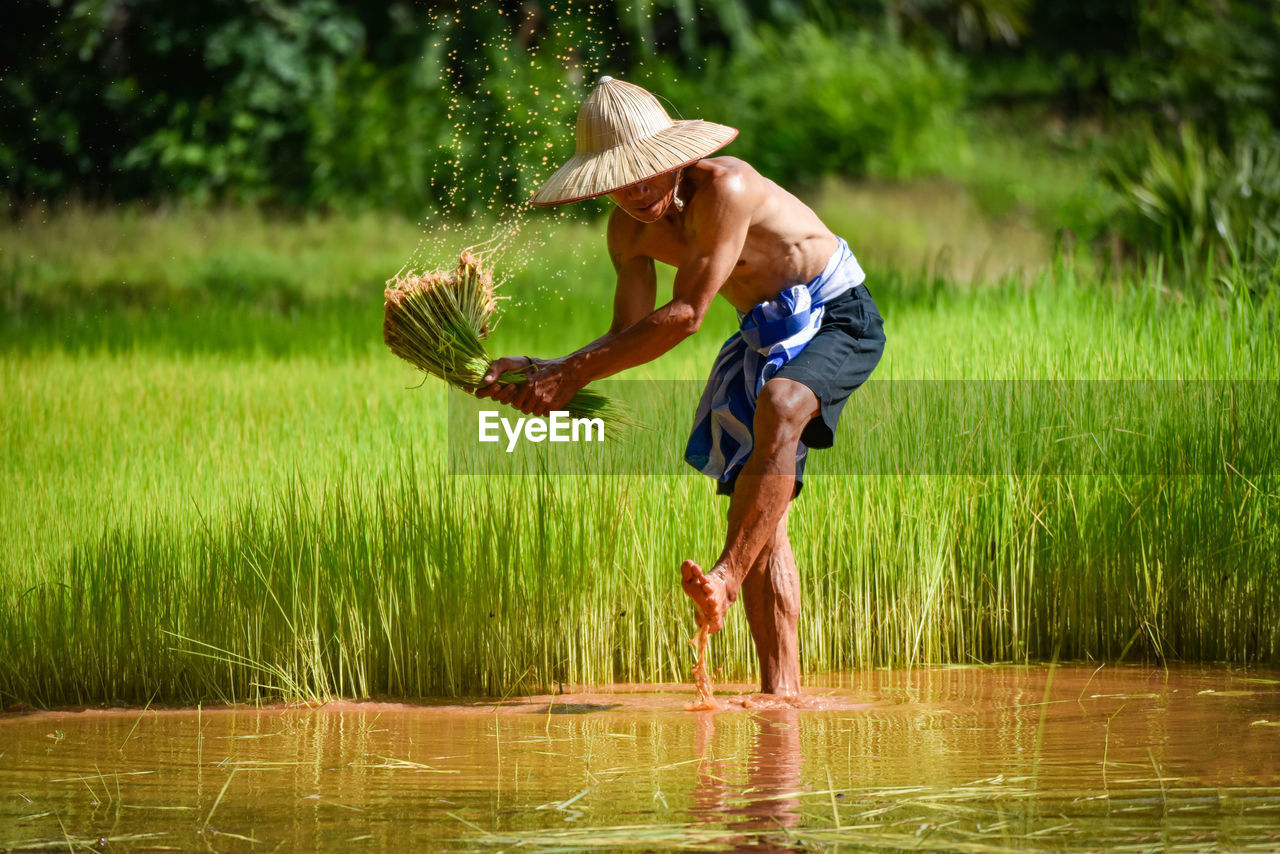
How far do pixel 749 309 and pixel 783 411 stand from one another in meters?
0.42

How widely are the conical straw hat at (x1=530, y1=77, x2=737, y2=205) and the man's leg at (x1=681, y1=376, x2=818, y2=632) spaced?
0.61m

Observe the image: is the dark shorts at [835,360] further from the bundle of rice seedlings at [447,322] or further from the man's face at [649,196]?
the bundle of rice seedlings at [447,322]

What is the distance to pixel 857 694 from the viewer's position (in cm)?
397

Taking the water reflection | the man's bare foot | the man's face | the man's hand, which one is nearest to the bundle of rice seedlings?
the man's hand

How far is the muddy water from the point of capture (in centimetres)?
262

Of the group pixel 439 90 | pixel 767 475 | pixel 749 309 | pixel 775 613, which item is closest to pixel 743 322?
pixel 749 309

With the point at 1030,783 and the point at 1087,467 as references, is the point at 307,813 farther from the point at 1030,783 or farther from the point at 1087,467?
the point at 1087,467

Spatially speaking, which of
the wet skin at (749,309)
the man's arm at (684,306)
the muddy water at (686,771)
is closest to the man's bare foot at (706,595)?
the wet skin at (749,309)

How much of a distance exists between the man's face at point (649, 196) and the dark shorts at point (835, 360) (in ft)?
1.65

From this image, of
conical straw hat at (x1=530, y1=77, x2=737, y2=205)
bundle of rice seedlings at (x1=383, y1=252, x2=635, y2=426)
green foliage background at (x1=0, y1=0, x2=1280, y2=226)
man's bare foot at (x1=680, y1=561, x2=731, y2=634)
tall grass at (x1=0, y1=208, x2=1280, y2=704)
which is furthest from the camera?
green foliage background at (x1=0, y1=0, x2=1280, y2=226)

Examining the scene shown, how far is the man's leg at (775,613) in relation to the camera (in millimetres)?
3797

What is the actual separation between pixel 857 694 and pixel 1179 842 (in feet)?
4.95

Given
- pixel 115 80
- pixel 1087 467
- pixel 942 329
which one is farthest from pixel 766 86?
pixel 1087 467

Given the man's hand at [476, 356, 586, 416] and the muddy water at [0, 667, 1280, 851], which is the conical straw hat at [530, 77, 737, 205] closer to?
the man's hand at [476, 356, 586, 416]
